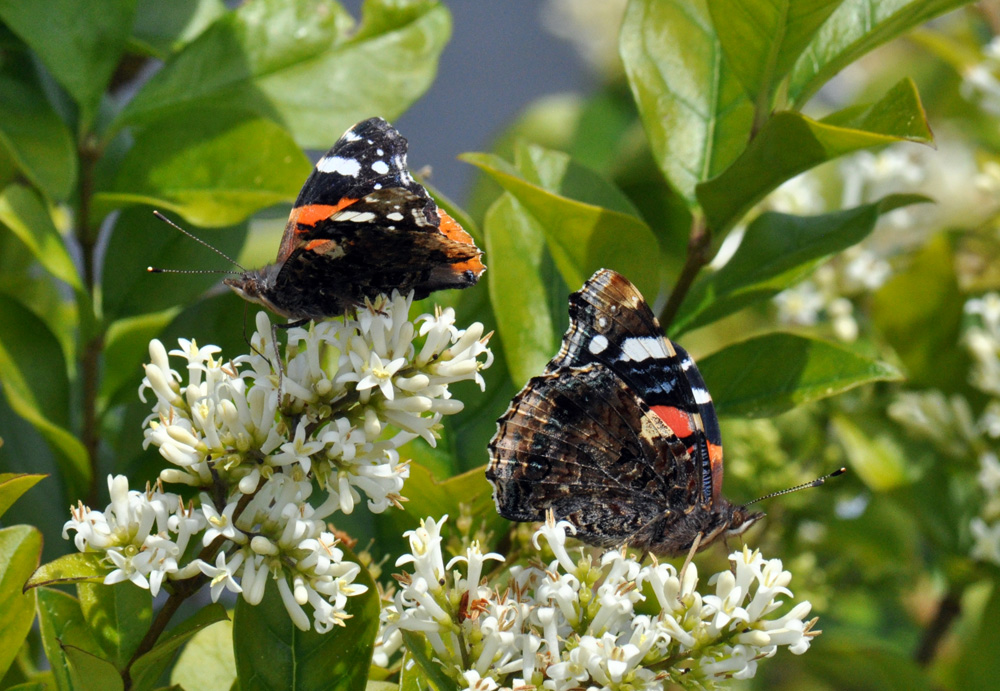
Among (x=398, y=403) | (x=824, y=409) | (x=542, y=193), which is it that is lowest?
(x=824, y=409)

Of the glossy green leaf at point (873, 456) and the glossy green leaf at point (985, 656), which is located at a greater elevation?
the glossy green leaf at point (873, 456)

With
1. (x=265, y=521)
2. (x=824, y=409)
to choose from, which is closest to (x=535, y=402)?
(x=265, y=521)

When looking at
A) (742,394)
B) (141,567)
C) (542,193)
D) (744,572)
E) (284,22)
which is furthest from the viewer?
(284,22)

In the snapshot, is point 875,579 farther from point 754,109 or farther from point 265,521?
point 265,521

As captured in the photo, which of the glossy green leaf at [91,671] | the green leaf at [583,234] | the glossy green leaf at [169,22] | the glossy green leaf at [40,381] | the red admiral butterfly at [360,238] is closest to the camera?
the glossy green leaf at [91,671]

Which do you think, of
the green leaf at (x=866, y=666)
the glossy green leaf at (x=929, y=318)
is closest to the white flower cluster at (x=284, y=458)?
the green leaf at (x=866, y=666)

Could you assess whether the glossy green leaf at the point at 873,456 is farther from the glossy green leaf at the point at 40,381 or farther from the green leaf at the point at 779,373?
the glossy green leaf at the point at 40,381
